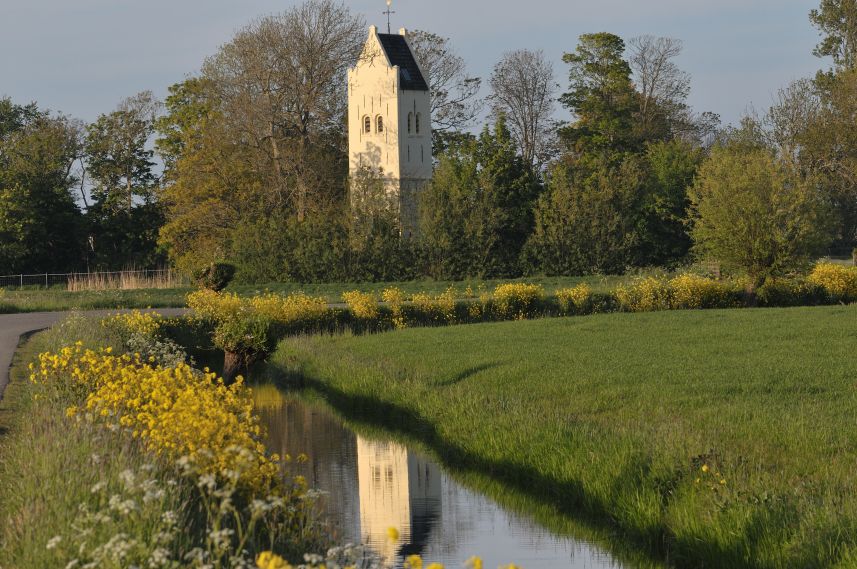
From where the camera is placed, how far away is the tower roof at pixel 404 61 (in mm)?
65625

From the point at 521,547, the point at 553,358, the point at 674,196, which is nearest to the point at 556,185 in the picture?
the point at 674,196

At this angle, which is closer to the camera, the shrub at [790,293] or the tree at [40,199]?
the shrub at [790,293]

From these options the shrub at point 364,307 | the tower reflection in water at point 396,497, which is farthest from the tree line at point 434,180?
the tower reflection in water at point 396,497

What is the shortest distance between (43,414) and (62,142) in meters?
64.3

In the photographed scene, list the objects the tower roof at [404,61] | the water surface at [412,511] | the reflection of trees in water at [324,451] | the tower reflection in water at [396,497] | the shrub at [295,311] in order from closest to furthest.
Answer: the water surface at [412,511]
the tower reflection in water at [396,497]
the reflection of trees in water at [324,451]
the shrub at [295,311]
the tower roof at [404,61]

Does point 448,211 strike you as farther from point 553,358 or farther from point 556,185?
point 553,358

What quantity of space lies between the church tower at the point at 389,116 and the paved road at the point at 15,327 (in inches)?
→ 1145

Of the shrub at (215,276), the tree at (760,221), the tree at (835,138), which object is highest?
the tree at (835,138)

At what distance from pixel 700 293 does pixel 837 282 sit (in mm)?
5570

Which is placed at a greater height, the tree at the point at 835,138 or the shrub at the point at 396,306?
the tree at the point at 835,138

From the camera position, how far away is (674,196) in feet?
210

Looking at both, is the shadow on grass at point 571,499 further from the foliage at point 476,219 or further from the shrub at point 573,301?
the foliage at point 476,219

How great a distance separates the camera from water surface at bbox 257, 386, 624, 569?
1235 centimetres

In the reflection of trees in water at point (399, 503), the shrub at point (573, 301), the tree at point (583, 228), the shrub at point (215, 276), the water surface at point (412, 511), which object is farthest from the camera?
the tree at point (583, 228)
